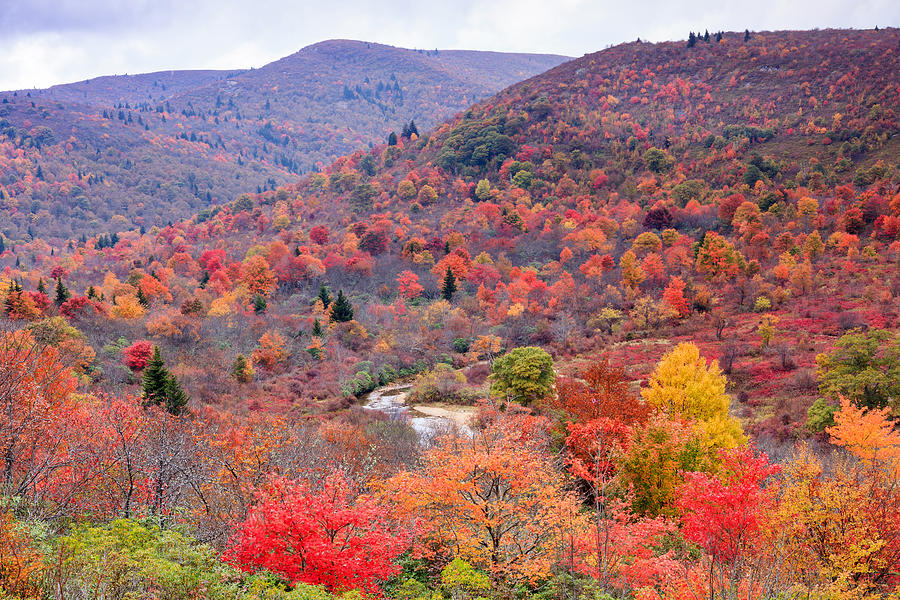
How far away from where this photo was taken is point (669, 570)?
49.3ft

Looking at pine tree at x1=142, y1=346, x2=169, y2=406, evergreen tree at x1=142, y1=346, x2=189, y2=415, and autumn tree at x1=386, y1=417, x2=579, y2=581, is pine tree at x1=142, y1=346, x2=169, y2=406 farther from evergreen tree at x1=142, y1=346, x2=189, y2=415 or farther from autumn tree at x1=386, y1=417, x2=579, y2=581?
autumn tree at x1=386, y1=417, x2=579, y2=581

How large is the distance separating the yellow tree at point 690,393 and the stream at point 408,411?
14405 mm

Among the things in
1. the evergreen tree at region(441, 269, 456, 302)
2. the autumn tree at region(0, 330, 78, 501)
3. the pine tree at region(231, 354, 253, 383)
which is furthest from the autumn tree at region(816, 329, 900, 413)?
the evergreen tree at region(441, 269, 456, 302)

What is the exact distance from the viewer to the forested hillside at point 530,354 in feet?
48.7

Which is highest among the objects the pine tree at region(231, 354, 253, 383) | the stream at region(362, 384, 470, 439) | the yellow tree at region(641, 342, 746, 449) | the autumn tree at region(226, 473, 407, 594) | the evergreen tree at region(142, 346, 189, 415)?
the autumn tree at region(226, 473, 407, 594)

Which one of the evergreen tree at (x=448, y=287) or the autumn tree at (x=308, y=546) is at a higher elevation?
the autumn tree at (x=308, y=546)

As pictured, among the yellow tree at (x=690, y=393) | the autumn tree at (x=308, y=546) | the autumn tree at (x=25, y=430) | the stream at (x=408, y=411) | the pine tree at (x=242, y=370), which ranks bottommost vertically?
the stream at (x=408, y=411)

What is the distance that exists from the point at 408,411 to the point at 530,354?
42.5ft

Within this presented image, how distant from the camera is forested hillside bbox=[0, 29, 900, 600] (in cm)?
1485

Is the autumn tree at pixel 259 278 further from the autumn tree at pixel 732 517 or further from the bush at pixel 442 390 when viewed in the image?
the autumn tree at pixel 732 517

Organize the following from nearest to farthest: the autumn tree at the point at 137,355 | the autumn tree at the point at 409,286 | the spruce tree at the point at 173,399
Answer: the spruce tree at the point at 173,399 < the autumn tree at the point at 137,355 < the autumn tree at the point at 409,286

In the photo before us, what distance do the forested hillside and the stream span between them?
952mm

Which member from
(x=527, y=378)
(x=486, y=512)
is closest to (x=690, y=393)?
(x=527, y=378)

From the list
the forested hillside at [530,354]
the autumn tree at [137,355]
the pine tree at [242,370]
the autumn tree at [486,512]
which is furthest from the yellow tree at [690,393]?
the autumn tree at [137,355]
